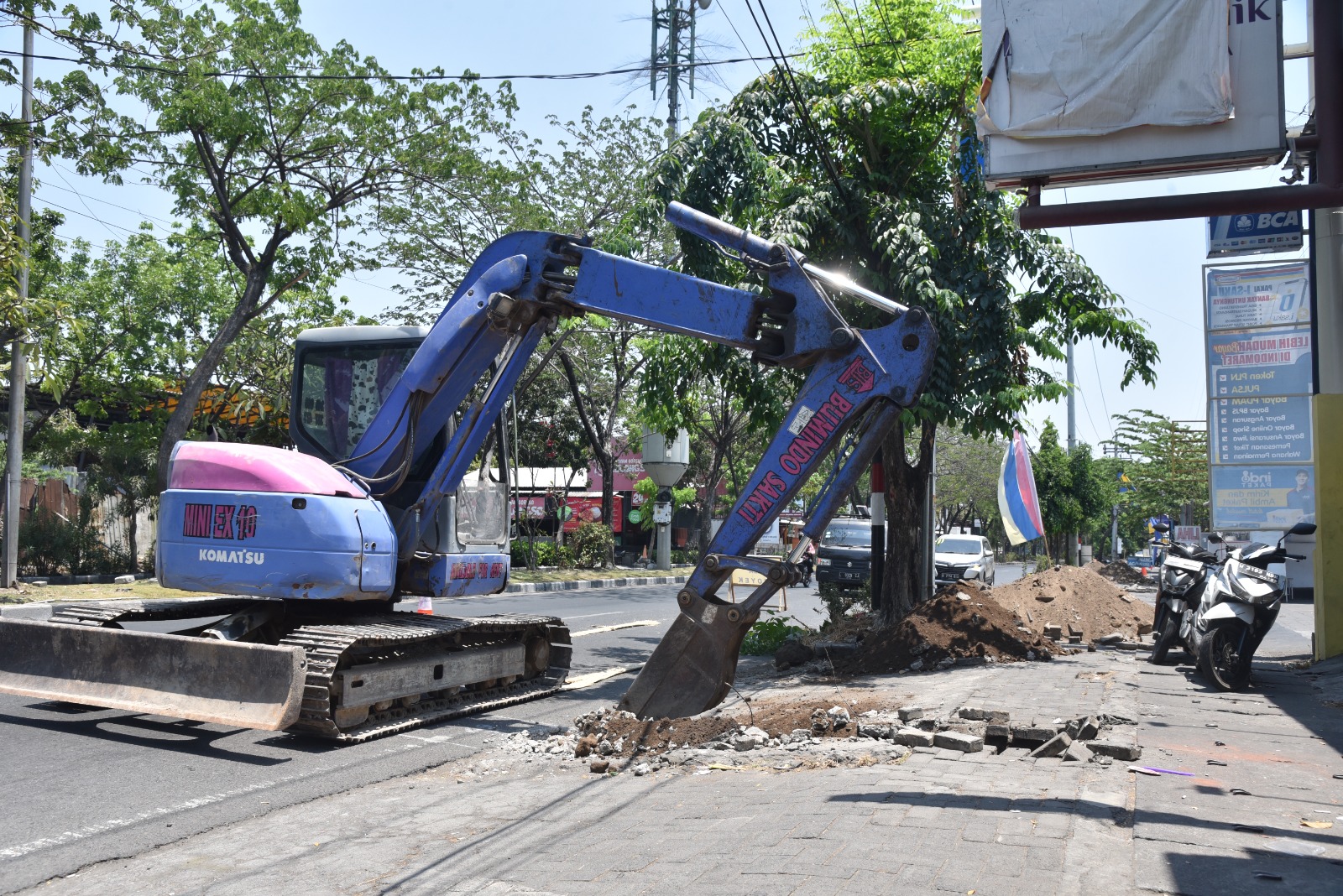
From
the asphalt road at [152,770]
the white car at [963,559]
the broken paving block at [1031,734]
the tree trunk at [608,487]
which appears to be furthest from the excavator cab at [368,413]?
the tree trunk at [608,487]

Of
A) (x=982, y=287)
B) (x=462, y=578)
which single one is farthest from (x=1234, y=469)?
(x=462, y=578)

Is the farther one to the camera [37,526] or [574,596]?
[574,596]

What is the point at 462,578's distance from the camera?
29.6 ft

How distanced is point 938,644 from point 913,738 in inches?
202

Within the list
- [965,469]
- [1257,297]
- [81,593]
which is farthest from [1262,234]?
[965,469]

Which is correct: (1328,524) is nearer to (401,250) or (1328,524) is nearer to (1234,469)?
(1234,469)

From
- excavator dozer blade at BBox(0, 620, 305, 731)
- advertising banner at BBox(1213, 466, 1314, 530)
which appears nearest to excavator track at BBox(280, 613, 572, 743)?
excavator dozer blade at BBox(0, 620, 305, 731)

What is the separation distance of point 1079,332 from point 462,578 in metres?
8.07

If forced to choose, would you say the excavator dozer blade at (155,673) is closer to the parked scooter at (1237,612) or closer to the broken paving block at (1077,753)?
the broken paving block at (1077,753)

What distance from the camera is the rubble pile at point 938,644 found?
11484 millimetres

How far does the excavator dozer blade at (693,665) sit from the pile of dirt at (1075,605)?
24.1 ft

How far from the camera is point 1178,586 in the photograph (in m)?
11.3

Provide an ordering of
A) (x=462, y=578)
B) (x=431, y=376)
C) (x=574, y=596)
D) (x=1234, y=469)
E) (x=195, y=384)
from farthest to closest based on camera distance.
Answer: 1. (x=574, y=596)
2. (x=195, y=384)
3. (x=1234, y=469)
4. (x=462, y=578)
5. (x=431, y=376)

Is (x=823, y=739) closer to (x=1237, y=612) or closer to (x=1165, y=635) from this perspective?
(x=1237, y=612)
